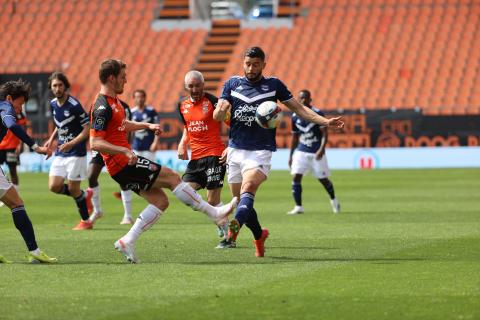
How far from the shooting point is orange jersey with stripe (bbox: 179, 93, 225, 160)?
14172 mm

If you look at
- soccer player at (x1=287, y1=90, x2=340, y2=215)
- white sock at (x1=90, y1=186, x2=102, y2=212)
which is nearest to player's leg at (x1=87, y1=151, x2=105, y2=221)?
white sock at (x1=90, y1=186, x2=102, y2=212)

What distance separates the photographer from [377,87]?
4162 centimetres

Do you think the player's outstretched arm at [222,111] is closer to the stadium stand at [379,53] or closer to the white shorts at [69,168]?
the white shorts at [69,168]

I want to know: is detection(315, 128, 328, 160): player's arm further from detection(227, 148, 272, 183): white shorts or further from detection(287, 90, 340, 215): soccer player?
detection(227, 148, 272, 183): white shorts

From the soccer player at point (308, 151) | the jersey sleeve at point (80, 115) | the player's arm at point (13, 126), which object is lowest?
the soccer player at point (308, 151)

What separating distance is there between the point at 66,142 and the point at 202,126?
275 cm

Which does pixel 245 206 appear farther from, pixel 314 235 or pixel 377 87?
pixel 377 87

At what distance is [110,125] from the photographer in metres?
11.3

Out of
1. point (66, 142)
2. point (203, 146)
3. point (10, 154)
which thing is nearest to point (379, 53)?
point (10, 154)

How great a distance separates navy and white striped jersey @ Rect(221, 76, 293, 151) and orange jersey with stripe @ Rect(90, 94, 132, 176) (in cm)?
135

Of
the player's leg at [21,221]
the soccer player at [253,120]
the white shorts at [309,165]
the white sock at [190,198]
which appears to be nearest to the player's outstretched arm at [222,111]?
the soccer player at [253,120]

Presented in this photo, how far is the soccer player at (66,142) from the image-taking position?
51.9ft

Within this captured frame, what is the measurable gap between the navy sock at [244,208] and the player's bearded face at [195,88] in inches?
92.6

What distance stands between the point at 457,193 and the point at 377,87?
17.3 metres
